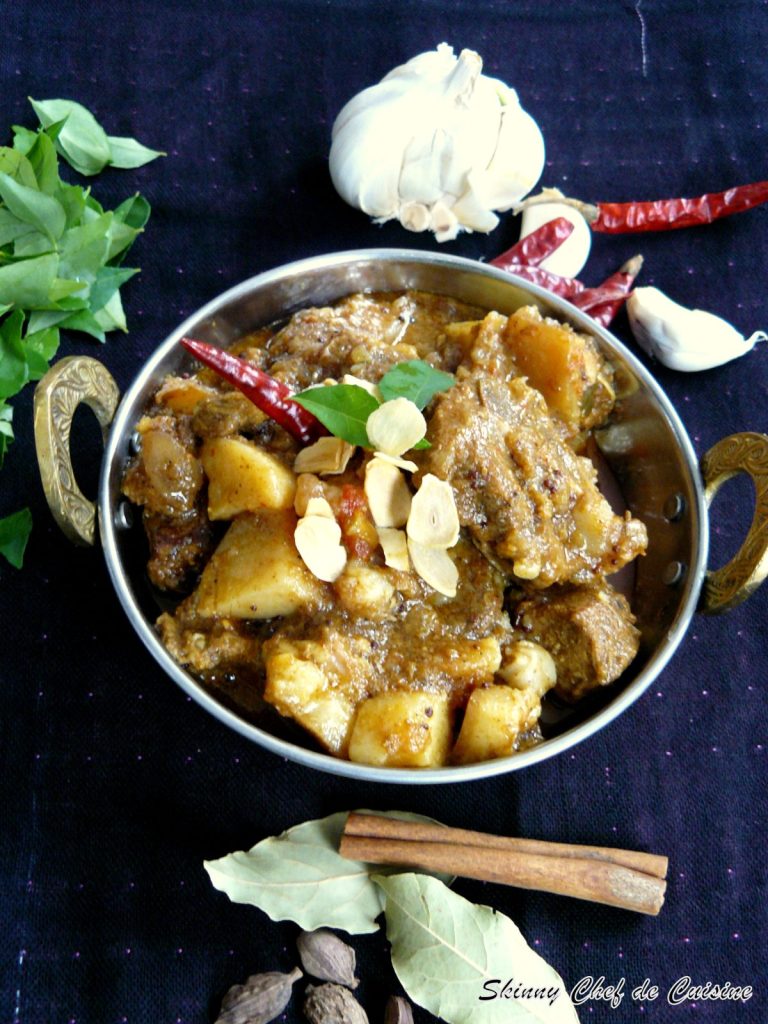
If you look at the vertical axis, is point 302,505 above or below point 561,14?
below

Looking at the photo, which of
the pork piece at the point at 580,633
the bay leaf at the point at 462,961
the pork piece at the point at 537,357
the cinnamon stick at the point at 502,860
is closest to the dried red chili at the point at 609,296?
the pork piece at the point at 537,357

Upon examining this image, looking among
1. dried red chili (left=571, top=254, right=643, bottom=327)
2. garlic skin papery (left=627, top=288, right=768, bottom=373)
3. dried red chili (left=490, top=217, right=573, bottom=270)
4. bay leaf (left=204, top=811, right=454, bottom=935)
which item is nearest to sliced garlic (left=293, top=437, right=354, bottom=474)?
bay leaf (left=204, top=811, right=454, bottom=935)

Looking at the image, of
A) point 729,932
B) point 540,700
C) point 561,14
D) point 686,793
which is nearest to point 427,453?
point 540,700

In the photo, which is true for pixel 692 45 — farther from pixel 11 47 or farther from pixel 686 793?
pixel 686 793

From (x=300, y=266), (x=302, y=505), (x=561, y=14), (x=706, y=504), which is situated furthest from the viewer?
(x=561, y=14)

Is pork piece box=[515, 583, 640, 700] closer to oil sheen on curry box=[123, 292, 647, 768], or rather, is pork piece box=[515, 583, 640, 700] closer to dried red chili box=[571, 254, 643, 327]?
oil sheen on curry box=[123, 292, 647, 768]

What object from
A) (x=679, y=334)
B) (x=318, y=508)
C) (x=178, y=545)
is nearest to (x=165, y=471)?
(x=178, y=545)

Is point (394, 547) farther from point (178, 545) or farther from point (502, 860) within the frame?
point (502, 860)
